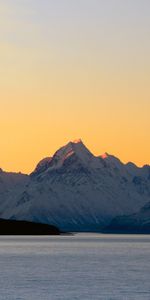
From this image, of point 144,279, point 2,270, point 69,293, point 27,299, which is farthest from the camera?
point 2,270

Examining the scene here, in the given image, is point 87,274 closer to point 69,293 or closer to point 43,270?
point 43,270

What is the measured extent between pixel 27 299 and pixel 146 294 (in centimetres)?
1864

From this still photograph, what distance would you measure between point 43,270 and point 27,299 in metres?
63.3

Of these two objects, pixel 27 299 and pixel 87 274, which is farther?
pixel 87 274

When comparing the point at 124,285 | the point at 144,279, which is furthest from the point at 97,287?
the point at 144,279

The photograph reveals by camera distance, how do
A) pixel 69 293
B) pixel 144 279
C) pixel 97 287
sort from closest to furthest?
pixel 69 293, pixel 97 287, pixel 144 279

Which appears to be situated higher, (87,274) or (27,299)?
(87,274)

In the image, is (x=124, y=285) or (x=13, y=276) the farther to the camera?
(x=13, y=276)

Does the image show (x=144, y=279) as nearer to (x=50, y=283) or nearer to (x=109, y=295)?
(x=50, y=283)

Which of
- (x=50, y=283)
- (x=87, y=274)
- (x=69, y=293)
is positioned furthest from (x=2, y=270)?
(x=69, y=293)

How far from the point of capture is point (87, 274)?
17950 cm

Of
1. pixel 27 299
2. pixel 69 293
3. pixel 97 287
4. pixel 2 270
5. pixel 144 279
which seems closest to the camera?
pixel 27 299

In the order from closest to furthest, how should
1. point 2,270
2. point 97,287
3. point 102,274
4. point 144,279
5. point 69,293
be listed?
point 69,293 < point 97,287 < point 144,279 < point 102,274 < point 2,270

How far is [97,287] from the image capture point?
148750 mm
